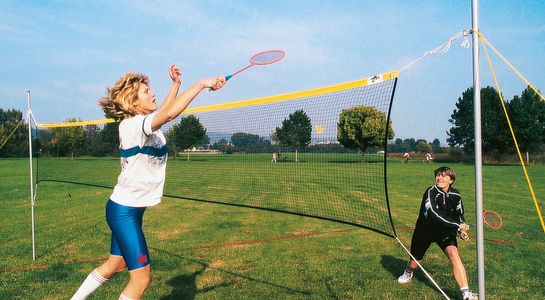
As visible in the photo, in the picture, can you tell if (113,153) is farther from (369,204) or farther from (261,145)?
(369,204)

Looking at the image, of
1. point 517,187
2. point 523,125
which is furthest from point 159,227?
point 523,125

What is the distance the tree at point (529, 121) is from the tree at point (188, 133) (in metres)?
46.3

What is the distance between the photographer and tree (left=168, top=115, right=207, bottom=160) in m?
9.02

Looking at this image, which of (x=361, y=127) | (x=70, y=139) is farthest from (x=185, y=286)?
(x=70, y=139)

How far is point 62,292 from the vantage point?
18.0ft

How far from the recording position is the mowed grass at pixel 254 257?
18.2 feet

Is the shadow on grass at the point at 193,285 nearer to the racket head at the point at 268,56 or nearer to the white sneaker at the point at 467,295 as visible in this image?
the white sneaker at the point at 467,295

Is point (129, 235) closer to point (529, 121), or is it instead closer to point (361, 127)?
point (361, 127)

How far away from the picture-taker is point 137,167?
3.49m

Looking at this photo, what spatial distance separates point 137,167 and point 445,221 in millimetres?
3899

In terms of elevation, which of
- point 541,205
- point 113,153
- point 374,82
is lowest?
point 541,205

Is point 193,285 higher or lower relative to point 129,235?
lower

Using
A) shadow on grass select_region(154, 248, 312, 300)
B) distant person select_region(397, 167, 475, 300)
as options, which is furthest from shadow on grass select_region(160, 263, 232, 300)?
distant person select_region(397, 167, 475, 300)

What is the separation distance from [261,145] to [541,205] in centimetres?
1101
